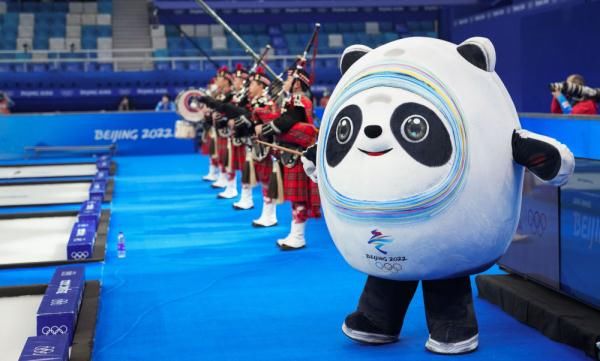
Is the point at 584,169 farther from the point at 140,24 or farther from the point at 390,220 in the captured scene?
the point at 140,24

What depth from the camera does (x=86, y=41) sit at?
24484 mm

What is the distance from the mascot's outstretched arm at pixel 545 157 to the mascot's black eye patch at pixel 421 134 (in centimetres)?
35

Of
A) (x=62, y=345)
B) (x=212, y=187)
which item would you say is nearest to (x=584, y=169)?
(x=62, y=345)

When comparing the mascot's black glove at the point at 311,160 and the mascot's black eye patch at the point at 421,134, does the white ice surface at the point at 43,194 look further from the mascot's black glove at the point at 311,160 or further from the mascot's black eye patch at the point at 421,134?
the mascot's black eye patch at the point at 421,134

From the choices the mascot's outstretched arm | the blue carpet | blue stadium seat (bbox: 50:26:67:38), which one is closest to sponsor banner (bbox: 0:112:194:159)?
blue stadium seat (bbox: 50:26:67:38)

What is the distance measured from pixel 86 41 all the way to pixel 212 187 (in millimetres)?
13703

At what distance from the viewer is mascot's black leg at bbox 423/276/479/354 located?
13.5 ft

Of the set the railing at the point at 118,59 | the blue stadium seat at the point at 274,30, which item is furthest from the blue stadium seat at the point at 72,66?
the blue stadium seat at the point at 274,30

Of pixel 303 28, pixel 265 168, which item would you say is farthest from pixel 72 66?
pixel 265 168

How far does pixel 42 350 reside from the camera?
390 cm

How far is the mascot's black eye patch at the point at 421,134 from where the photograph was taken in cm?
375

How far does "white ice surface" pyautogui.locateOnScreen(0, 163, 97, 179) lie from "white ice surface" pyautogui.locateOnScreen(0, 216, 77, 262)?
4.90 meters

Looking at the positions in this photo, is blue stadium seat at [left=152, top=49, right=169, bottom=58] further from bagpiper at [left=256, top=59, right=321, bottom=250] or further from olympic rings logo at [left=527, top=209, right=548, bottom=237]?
olympic rings logo at [left=527, top=209, right=548, bottom=237]

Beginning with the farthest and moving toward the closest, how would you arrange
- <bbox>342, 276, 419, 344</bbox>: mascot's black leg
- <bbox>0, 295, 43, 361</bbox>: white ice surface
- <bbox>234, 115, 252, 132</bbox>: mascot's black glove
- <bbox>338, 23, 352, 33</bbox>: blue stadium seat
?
<bbox>338, 23, 352, 33</bbox>: blue stadium seat, <bbox>234, 115, 252, 132</bbox>: mascot's black glove, <bbox>0, 295, 43, 361</bbox>: white ice surface, <bbox>342, 276, 419, 344</bbox>: mascot's black leg
